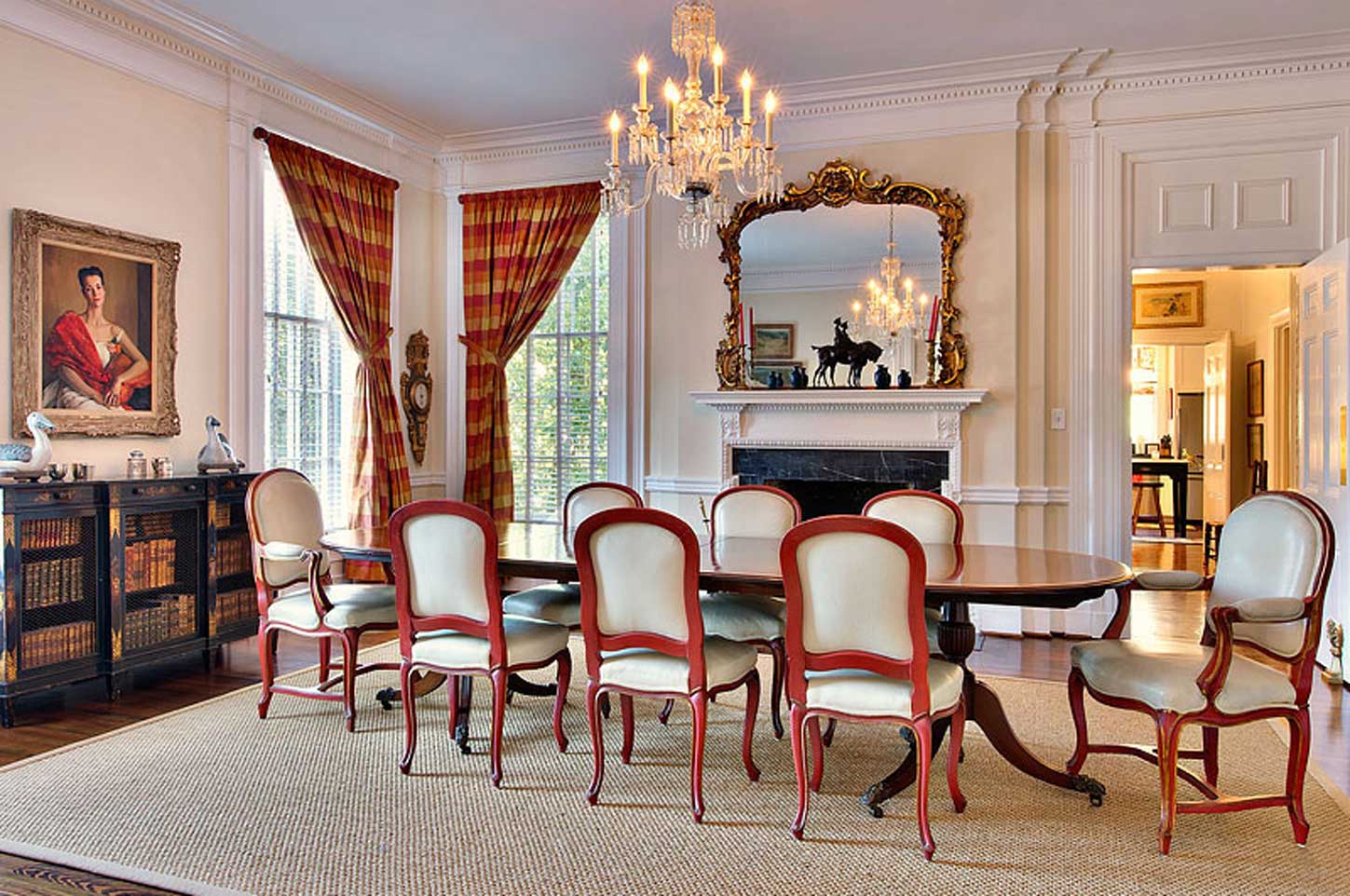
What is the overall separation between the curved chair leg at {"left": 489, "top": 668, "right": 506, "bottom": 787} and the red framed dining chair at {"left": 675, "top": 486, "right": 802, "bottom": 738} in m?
0.74

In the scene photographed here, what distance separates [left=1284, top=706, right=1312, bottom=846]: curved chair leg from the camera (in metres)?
2.73

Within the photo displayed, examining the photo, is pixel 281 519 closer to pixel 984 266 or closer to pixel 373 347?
pixel 373 347

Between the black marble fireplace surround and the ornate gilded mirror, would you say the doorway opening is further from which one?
the ornate gilded mirror

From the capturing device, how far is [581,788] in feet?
10.2

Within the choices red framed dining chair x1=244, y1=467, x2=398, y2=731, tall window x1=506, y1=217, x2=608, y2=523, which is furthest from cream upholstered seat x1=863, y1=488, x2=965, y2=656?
tall window x1=506, y1=217, x2=608, y2=523

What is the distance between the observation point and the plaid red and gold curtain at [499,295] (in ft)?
21.2

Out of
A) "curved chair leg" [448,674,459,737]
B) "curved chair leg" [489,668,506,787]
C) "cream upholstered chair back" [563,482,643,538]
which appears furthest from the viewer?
"cream upholstered chair back" [563,482,643,538]

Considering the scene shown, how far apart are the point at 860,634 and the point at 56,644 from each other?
3.18 m

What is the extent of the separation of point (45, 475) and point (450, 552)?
2007mm

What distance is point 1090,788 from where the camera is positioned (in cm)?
301

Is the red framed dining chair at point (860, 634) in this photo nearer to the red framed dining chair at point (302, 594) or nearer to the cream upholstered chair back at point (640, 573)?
the cream upholstered chair back at point (640, 573)

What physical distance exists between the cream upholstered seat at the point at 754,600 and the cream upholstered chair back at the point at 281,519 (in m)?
1.60

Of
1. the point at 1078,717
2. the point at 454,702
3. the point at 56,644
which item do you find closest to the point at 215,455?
the point at 56,644

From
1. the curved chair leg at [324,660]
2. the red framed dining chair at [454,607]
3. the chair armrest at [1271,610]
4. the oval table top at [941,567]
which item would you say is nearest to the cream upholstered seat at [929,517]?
the oval table top at [941,567]
